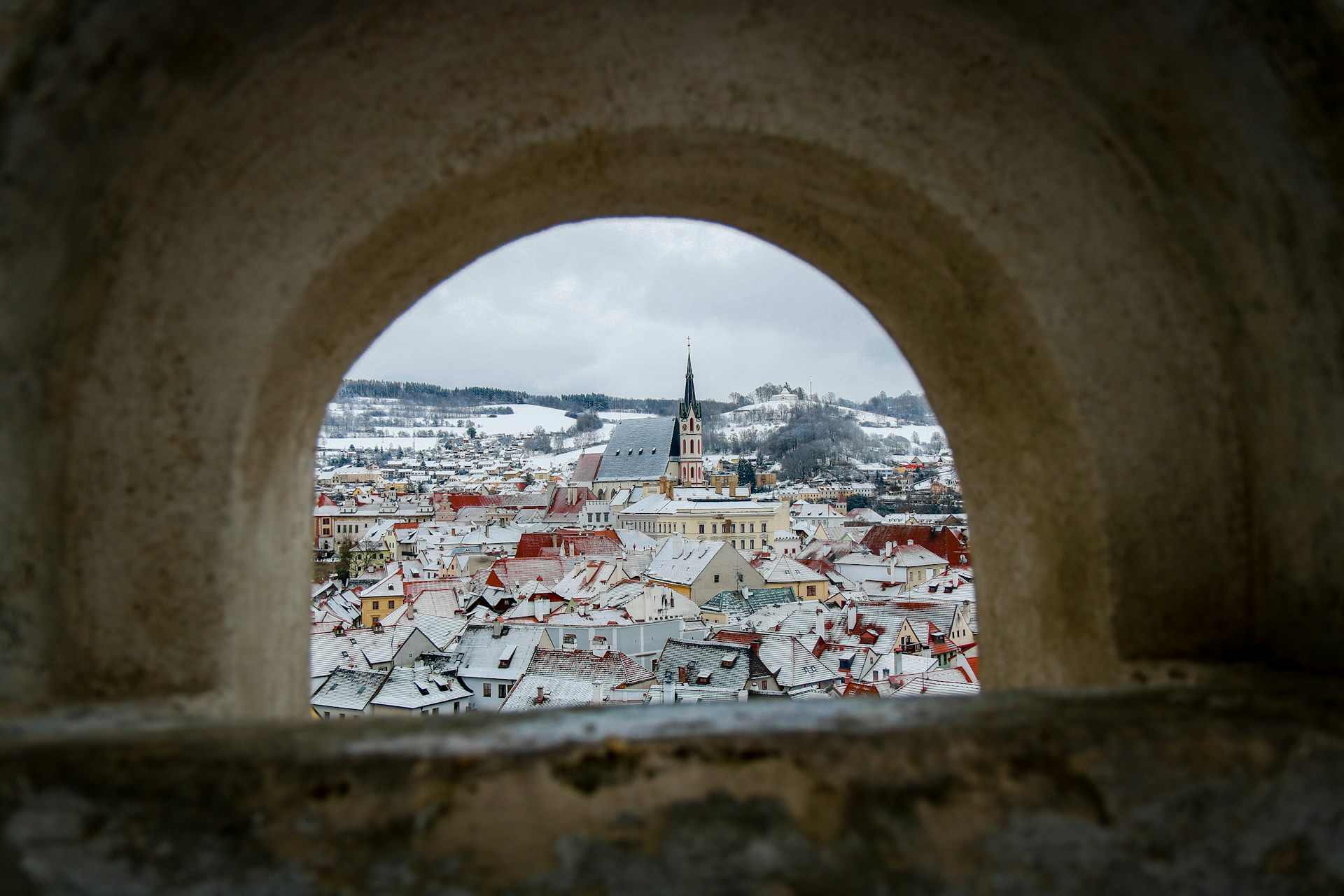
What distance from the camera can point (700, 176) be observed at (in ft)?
7.65

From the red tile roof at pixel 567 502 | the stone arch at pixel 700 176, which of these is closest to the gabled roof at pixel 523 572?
the red tile roof at pixel 567 502

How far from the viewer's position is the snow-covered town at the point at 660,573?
29.0 m

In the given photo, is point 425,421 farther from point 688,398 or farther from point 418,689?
point 418,689

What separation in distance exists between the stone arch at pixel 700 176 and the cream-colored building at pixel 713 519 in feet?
225

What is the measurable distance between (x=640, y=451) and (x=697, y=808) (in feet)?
322

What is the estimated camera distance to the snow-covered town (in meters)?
29.0

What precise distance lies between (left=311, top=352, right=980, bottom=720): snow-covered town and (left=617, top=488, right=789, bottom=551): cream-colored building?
152 mm

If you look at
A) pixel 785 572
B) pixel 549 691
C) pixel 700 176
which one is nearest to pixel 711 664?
pixel 549 691

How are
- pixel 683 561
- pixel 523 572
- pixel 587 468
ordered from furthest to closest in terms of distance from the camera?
pixel 587 468
pixel 683 561
pixel 523 572

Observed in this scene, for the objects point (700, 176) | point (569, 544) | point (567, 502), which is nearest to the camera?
point (700, 176)

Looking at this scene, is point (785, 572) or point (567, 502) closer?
point (785, 572)

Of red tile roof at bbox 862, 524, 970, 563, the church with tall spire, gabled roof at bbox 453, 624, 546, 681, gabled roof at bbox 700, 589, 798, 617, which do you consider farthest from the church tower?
gabled roof at bbox 453, 624, 546, 681
